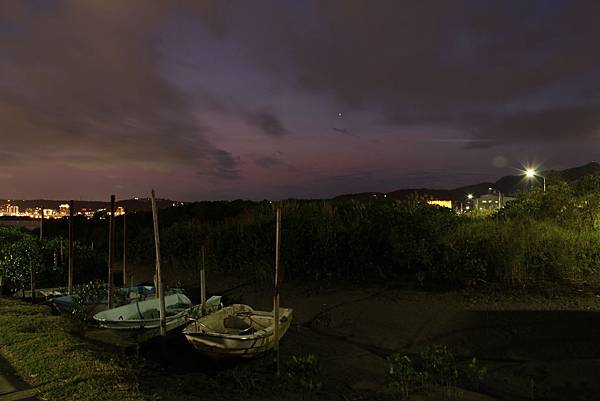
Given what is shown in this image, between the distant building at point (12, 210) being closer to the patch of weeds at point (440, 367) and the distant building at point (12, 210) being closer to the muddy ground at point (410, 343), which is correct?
the muddy ground at point (410, 343)

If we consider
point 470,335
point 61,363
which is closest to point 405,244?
point 470,335

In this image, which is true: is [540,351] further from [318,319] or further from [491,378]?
[318,319]

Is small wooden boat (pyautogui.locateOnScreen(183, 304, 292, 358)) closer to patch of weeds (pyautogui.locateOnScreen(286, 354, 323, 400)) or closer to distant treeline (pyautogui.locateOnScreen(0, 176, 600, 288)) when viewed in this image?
patch of weeds (pyautogui.locateOnScreen(286, 354, 323, 400))

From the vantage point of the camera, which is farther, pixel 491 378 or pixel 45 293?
pixel 45 293

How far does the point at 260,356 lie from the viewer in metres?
7.27

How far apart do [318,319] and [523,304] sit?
436cm

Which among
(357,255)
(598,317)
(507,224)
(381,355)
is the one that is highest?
(507,224)

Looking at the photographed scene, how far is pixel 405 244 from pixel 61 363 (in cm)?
840

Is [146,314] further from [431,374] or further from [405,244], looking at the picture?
[405,244]

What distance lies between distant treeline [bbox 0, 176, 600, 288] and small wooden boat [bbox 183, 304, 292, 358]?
458 centimetres

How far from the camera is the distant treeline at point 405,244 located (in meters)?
10.4

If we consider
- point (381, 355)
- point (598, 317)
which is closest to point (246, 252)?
point (381, 355)

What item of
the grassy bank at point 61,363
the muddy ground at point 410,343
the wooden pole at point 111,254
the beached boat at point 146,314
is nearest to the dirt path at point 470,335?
the muddy ground at point 410,343

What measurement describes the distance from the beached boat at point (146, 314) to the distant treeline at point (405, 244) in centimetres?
363
